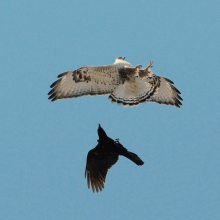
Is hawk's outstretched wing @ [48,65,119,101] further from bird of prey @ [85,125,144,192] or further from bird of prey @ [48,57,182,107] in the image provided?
bird of prey @ [85,125,144,192]

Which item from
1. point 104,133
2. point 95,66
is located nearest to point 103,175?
point 104,133

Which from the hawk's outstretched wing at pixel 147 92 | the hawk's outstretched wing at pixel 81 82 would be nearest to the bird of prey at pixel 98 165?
the hawk's outstretched wing at pixel 147 92

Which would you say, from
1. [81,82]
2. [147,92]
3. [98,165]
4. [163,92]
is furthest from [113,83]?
[98,165]

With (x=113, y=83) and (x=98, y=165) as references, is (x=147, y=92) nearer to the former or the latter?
(x=113, y=83)

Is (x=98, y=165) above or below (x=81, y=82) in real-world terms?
below

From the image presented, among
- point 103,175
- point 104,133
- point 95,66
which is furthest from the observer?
point 103,175

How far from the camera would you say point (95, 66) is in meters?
8.07

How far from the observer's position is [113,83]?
27.8 feet

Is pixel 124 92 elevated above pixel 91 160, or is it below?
above

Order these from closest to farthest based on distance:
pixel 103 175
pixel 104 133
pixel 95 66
Result: 1. pixel 95 66
2. pixel 104 133
3. pixel 103 175

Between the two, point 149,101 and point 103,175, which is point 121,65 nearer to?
point 149,101

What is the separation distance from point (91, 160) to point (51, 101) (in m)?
1.45

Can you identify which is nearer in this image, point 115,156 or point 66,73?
point 66,73

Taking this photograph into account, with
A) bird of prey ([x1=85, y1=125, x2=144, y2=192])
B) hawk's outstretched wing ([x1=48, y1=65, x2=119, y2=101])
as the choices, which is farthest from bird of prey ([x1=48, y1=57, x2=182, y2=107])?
bird of prey ([x1=85, y1=125, x2=144, y2=192])
